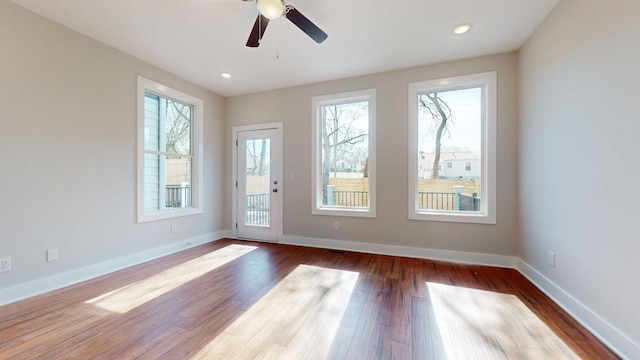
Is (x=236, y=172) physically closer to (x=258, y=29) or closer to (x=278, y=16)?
(x=258, y=29)

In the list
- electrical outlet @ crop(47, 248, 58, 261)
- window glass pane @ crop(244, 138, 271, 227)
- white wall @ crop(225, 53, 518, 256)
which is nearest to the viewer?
electrical outlet @ crop(47, 248, 58, 261)

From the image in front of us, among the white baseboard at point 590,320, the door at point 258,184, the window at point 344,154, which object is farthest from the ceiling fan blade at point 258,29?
the white baseboard at point 590,320

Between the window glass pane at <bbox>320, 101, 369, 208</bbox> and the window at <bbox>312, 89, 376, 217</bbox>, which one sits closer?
the window at <bbox>312, 89, 376, 217</bbox>

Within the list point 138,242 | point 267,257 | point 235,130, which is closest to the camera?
point 138,242

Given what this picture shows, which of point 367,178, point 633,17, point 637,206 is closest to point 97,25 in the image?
point 367,178

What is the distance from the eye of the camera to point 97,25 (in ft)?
8.48

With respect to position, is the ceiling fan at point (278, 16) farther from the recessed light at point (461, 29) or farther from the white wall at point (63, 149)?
the white wall at point (63, 149)

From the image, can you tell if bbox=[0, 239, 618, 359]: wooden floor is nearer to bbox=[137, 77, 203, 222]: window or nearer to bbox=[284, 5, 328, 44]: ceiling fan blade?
bbox=[137, 77, 203, 222]: window

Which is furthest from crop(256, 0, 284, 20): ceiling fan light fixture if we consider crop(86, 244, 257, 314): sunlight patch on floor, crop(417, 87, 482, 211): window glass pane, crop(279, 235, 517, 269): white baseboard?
crop(279, 235, 517, 269): white baseboard

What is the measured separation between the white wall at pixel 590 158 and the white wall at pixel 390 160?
0.42 metres

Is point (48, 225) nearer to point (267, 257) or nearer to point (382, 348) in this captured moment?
point (267, 257)

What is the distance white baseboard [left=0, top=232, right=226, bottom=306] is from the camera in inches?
88.7

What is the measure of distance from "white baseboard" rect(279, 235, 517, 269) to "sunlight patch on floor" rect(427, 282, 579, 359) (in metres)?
0.92

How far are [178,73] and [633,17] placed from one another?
4.81m
